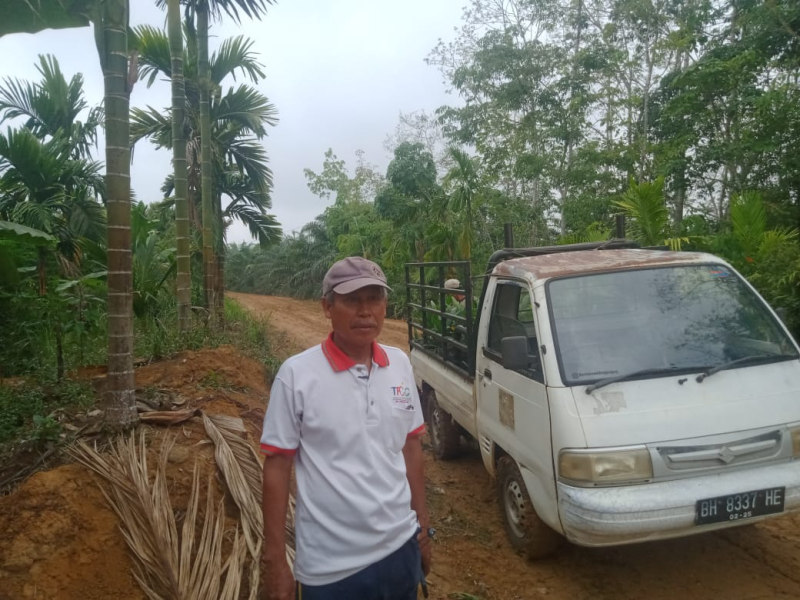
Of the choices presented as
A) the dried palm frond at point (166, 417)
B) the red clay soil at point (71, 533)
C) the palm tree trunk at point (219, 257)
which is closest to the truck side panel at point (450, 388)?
the red clay soil at point (71, 533)

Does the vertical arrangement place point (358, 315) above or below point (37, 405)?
above

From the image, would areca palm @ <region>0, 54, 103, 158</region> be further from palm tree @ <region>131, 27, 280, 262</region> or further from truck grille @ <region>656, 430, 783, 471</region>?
truck grille @ <region>656, 430, 783, 471</region>

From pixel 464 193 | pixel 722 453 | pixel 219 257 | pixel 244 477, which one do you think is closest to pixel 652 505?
pixel 722 453

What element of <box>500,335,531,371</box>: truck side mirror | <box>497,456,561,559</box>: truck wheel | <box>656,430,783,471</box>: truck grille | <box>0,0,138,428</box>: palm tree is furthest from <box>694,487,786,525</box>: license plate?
<box>0,0,138,428</box>: palm tree

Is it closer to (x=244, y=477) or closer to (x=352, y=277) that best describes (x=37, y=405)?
(x=244, y=477)

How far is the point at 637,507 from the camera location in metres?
3.12

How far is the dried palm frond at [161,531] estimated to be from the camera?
10.6ft

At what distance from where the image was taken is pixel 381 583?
2010mm

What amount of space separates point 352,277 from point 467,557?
111 inches

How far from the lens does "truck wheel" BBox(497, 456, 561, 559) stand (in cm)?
386

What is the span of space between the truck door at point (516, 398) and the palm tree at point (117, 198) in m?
2.54

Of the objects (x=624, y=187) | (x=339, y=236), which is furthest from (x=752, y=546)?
(x=339, y=236)

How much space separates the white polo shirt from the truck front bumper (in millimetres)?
1459

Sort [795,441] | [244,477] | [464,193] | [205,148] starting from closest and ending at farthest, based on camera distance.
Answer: [795,441] → [244,477] → [205,148] → [464,193]
